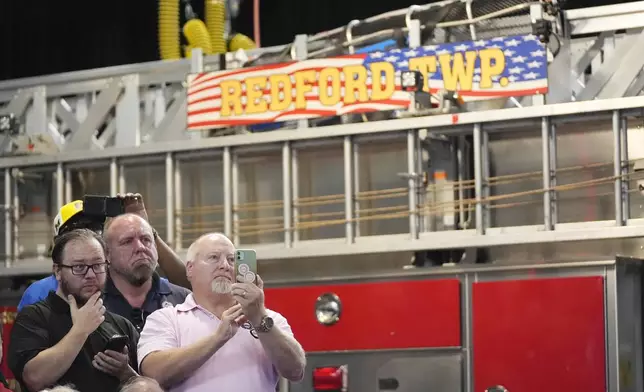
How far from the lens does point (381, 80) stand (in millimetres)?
8234

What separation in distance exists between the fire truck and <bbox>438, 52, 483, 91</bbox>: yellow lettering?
0.04ft

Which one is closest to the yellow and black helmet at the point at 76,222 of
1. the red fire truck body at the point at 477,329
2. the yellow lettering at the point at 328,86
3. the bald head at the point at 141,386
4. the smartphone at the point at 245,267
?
the smartphone at the point at 245,267

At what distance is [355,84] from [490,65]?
2.86 feet

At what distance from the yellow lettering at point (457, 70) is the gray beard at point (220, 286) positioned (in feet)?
10.3

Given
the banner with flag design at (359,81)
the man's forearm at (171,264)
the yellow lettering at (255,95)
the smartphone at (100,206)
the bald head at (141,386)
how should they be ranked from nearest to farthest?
1. the bald head at (141,386)
2. the smartphone at (100,206)
3. the man's forearm at (171,264)
4. the banner with flag design at (359,81)
5. the yellow lettering at (255,95)

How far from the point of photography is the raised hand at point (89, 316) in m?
4.97

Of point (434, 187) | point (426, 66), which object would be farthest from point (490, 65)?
point (434, 187)

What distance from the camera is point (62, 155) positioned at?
9.43m

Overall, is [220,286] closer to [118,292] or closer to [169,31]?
[118,292]

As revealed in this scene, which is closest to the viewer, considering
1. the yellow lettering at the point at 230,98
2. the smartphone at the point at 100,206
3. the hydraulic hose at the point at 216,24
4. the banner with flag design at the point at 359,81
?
the smartphone at the point at 100,206

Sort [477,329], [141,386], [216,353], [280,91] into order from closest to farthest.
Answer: [141,386]
[216,353]
[477,329]
[280,91]

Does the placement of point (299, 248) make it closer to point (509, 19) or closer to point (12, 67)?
point (509, 19)

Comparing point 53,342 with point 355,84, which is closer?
point 53,342

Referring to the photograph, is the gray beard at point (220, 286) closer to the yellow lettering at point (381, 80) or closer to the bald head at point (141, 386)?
the bald head at point (141, 386)
